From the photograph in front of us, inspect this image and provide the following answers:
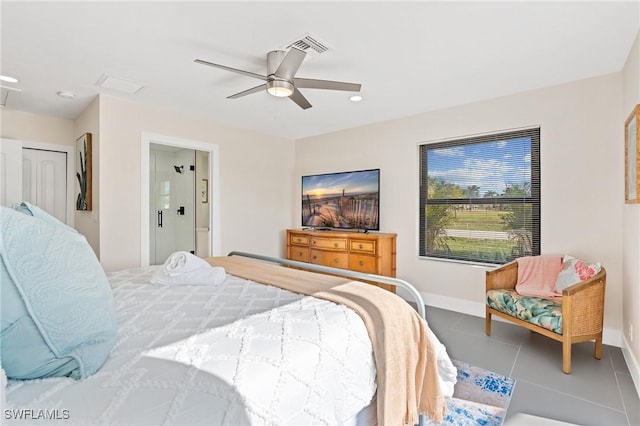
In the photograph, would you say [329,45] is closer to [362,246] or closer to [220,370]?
[220,370]

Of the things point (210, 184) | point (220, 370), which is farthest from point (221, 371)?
point (210, 184)

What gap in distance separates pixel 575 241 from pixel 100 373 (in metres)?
3.66

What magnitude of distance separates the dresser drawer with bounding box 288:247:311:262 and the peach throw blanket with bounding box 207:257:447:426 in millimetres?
2859

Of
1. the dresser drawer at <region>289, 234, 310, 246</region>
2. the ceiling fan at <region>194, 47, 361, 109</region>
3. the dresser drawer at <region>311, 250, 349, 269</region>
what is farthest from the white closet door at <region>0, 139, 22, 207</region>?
the dresser drawer at <region>311, 250, 349, 269</region>

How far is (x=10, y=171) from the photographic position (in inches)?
141

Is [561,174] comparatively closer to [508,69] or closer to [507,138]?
[507,138]

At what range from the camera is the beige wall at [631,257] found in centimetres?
219

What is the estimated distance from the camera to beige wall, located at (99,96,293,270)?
336 cm

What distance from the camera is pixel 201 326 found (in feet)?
4.10

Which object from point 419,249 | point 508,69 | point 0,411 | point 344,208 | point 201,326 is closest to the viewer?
point 0,411

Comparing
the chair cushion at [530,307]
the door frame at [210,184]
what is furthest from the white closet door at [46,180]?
the chair cushion at [530,307]

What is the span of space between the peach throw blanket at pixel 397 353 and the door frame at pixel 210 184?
262cm

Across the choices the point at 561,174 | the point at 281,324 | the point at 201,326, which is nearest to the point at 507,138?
the point at 561,174

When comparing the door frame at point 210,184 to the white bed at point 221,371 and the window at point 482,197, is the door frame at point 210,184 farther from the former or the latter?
the window at point 482,197
